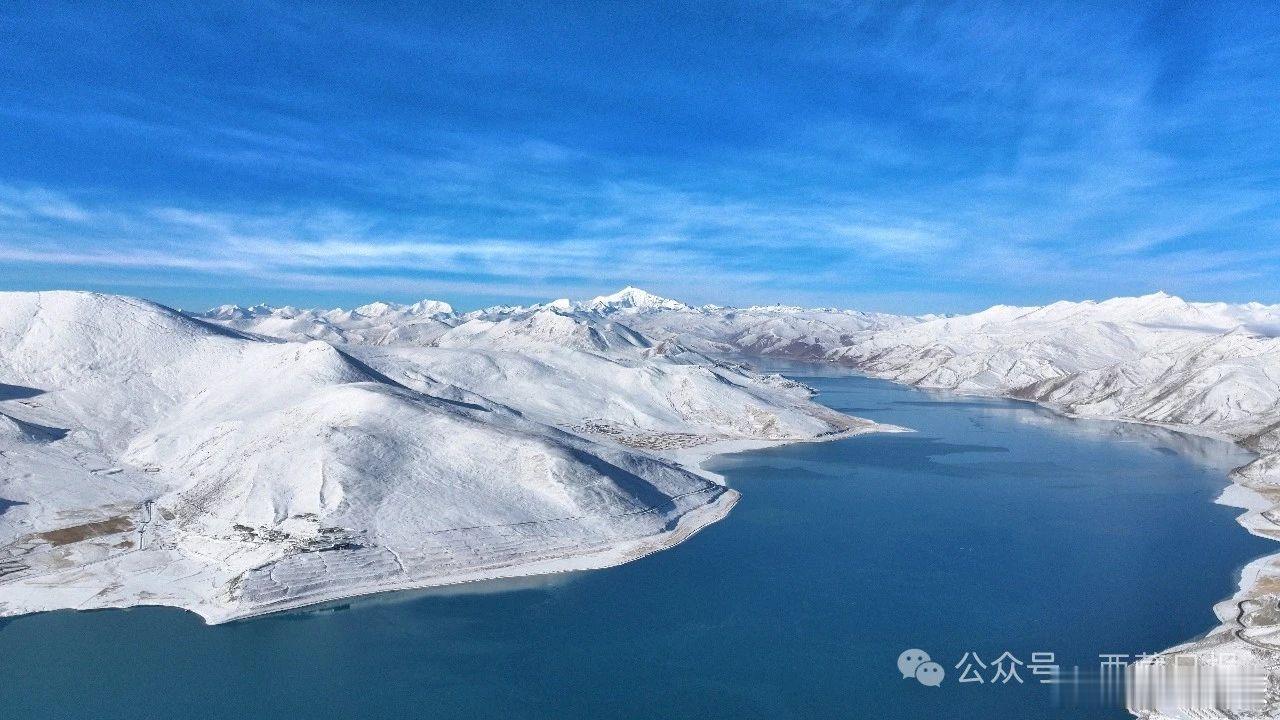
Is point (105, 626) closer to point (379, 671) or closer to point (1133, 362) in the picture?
point (379, 671)

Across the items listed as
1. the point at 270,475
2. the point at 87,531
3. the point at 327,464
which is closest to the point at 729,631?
the point at 327,464

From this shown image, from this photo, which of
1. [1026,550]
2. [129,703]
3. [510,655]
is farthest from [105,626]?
[1026,550]

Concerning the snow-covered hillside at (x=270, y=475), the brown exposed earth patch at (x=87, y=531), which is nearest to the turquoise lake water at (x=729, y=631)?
the snow-covered hillside at (x=270, y=475)

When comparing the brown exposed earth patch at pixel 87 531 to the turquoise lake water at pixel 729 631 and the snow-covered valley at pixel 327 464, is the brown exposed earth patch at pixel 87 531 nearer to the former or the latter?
the snow-covered valley at pixel 327 464

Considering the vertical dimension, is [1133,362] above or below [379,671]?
above

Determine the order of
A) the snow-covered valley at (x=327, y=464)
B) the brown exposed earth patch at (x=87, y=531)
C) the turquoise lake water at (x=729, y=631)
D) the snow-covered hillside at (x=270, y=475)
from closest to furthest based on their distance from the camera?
the turquoise lake water at (x=729, y=631) → the snow-covered valley at (x=327, y=464) → the snow-covered hillside at (x=270, y=475) → the brown exposed earth patch at (x=87, y=531)
